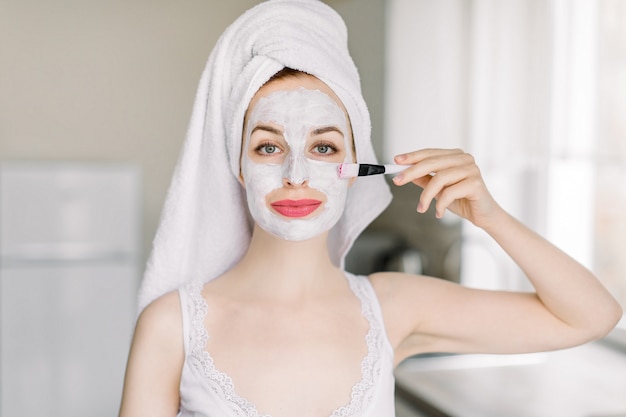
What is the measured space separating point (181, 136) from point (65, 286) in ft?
3.34

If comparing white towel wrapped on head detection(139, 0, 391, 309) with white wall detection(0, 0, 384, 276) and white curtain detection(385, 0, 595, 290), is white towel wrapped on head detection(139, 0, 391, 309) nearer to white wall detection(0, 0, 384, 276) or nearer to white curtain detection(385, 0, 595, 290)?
white curtain detection(385, 0, 595, 290)

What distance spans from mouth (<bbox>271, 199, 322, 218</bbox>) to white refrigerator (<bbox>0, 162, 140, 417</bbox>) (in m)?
1.96

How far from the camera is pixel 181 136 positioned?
141 inches

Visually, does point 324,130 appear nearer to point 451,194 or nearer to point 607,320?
point 451,194

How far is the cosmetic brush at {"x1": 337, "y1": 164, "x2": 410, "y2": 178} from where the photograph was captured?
0.98m

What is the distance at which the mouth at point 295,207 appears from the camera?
1.00m

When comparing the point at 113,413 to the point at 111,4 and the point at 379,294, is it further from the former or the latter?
the point at 379,294

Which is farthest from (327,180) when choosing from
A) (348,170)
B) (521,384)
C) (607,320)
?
(521,384)

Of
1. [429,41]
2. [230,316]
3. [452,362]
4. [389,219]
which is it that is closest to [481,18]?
[429,41]

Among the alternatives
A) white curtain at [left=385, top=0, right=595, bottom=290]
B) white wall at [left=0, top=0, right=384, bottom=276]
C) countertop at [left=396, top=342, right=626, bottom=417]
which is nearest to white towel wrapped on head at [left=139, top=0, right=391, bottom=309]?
countertop at [left=396, top=342, right=626, bottom=417]

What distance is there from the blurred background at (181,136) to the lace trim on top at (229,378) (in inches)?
52.4

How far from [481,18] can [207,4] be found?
5.10ft

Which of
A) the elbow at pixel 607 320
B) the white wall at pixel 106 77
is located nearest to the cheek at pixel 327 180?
the elbow at pixel 607 320

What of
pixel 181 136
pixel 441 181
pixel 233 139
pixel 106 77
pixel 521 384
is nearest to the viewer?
pixel 441 181
